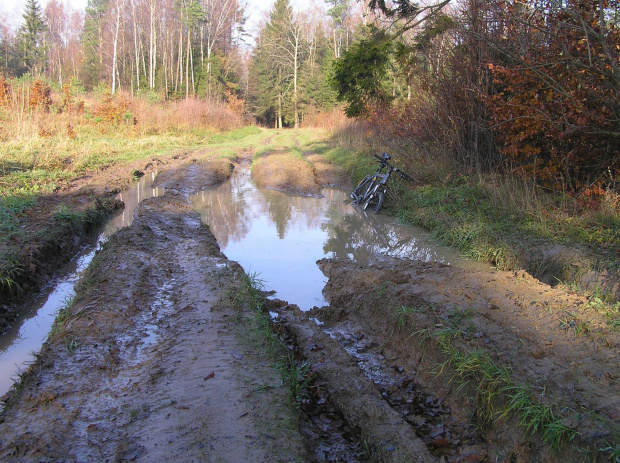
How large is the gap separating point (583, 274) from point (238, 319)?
14.8 feet

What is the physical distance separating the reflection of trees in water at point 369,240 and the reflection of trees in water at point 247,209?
0.73 metres

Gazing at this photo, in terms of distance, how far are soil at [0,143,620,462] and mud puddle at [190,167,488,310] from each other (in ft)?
2.90

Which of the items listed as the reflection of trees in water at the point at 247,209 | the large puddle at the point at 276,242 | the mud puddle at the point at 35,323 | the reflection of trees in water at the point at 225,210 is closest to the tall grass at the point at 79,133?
the large puddle at the point at 276,242

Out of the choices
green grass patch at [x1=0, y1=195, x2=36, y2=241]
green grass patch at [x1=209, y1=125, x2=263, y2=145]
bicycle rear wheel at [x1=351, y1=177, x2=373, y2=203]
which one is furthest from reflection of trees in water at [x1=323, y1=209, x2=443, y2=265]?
green grass patch at [x1=209, y1=125, x2=263, y2=145]

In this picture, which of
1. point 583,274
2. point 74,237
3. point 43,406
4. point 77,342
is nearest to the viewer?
point 43,406

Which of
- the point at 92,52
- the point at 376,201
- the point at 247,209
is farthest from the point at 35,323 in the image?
the point at 92,52

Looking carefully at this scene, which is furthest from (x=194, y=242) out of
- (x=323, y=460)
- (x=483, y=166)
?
(x=483, y=166)

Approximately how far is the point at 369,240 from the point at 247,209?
3673 millimetres

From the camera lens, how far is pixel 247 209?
1132 cm

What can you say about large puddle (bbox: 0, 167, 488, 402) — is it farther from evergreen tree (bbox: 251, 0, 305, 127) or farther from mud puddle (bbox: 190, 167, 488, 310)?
evergreen tree (bbox: 251, 0, 305, 127)

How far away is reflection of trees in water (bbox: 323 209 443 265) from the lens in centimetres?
791

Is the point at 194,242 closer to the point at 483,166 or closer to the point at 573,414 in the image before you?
the point at 573,414

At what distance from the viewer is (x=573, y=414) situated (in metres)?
3.00

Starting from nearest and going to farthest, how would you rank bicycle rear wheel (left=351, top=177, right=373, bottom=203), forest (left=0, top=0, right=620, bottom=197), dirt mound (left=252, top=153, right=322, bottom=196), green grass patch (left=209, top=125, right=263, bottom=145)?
1. forest (left=0, top=0, right=620, bottom=197)
2. bicycle rear wheel (left=351, top=177, right=373, bottom=203)
3. dirt mound (left=252, top=153, right=322, bottom=196)
4. green grass patch (left=209, top=125, right=263, bottom=145)
